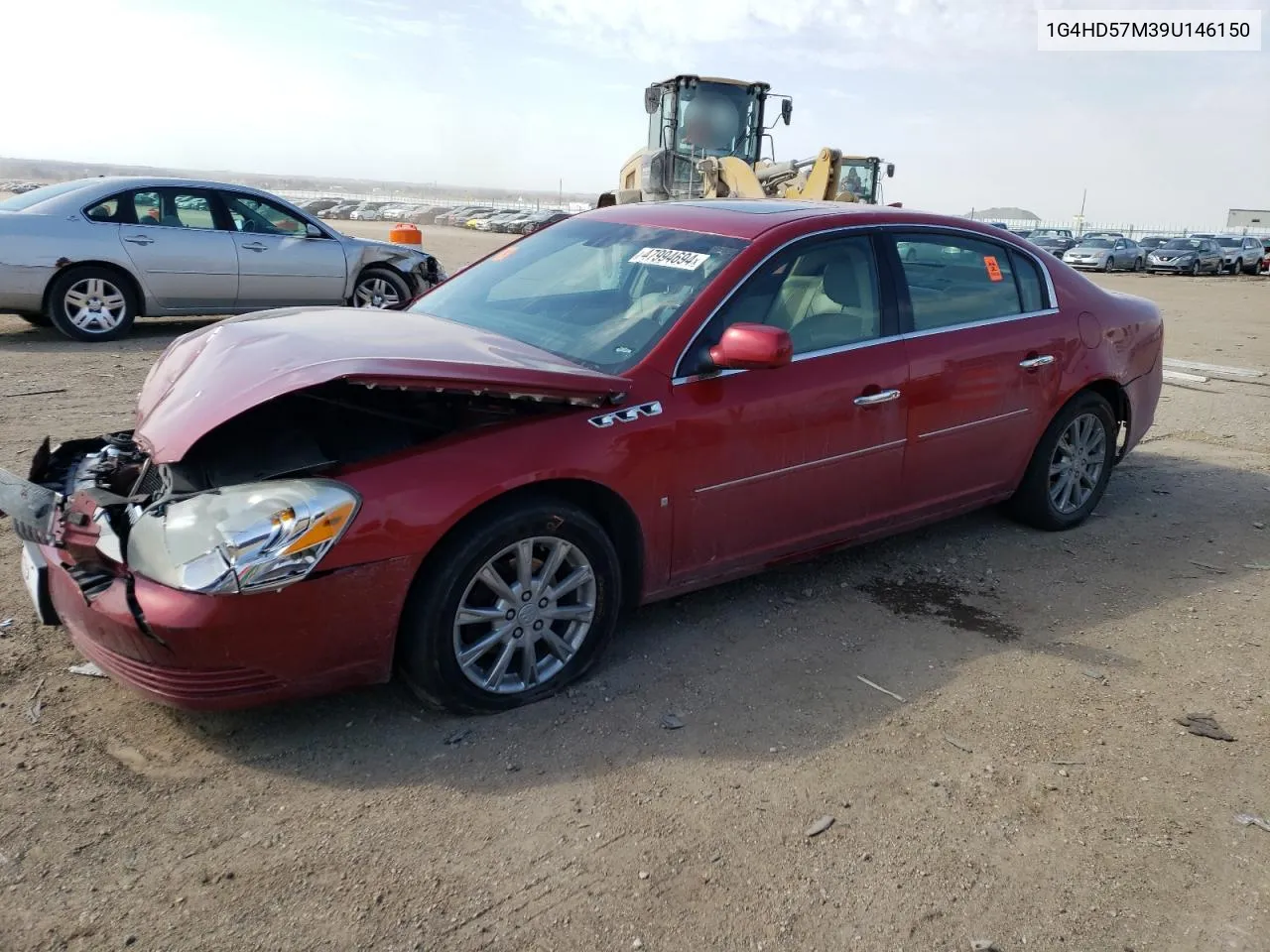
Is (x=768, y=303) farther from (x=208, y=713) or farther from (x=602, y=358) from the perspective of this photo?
(x=208, y=713)

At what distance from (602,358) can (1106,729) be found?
7.11 feet

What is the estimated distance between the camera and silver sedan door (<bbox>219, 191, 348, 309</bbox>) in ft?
32.1

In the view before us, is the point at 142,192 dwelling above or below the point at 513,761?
above

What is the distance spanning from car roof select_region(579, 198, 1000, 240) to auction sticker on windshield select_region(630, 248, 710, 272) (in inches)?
6.9

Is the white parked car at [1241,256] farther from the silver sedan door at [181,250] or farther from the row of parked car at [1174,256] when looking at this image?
the silver sedan door at [181,250]

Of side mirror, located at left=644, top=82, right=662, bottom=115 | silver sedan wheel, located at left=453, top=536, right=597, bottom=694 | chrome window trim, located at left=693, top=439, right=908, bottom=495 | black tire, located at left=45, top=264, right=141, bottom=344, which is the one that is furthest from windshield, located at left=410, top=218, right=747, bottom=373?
side mirror, located at left=644, top=82, right=662, bottom=115

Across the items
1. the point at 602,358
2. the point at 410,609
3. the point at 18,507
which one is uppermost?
the point at 602,358

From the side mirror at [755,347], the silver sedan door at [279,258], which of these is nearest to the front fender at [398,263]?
the silver sedan door at [279,258]

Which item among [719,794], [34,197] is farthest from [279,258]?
[719,794]

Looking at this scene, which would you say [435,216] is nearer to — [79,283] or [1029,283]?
[79,283]

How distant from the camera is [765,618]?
4082mm

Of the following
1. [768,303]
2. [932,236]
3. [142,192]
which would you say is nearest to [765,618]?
[768,303]

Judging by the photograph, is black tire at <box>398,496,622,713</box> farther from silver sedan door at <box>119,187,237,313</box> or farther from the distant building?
the distant building

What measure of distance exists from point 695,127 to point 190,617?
15.2 metres
